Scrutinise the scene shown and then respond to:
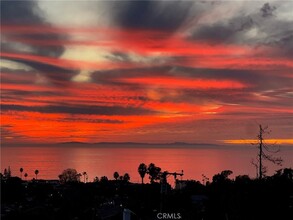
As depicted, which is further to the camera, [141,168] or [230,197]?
[141,168]

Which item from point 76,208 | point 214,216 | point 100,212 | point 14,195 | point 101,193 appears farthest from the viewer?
point 101,193

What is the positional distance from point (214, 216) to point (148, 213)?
13.0 metres

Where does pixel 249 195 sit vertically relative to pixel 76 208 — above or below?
above

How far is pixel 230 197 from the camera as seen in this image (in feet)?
82.4

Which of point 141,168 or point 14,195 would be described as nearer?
point 14,195

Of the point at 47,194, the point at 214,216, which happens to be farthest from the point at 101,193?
the point at 214,216

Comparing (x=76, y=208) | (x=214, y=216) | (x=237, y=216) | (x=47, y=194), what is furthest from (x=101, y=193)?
(x=237, y=216)

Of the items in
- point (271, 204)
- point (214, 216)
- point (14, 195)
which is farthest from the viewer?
point (14, 195)

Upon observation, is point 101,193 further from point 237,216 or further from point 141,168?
point 237,216

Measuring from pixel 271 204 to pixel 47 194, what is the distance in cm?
4812

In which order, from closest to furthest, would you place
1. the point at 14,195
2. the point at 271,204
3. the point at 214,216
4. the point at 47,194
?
the point at 271,204 → the point at 214,216 → the point at 14,195 → the point at 47,194

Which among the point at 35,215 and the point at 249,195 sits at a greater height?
the point at 249,195

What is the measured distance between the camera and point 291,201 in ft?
73.9

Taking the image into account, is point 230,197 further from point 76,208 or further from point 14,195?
point 14,195
